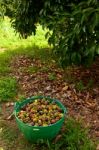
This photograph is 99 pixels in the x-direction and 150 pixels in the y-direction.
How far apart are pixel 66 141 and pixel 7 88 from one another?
150 cm

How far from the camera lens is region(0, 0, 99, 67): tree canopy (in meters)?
3.70

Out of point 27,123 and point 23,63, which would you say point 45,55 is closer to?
point 23,63

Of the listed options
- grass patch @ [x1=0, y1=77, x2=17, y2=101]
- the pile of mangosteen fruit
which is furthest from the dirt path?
the pile of mangosteen fruit

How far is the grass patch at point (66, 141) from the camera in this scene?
12.1ft

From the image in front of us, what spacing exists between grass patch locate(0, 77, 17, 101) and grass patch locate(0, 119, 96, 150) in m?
0.74

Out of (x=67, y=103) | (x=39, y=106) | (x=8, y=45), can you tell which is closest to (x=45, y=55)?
(x=8, y=45)

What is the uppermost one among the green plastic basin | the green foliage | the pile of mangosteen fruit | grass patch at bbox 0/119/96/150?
the green foliage

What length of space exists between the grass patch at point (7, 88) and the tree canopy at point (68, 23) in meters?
0.92

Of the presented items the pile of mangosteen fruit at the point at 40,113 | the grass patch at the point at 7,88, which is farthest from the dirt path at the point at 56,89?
the pile of mangosteen fruit at the point at 40,113

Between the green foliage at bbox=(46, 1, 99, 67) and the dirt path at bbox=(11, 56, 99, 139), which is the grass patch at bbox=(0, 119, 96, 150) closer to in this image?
the dirt path at bbox=(11, 56, 99, 139)

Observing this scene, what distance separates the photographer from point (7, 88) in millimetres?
4832

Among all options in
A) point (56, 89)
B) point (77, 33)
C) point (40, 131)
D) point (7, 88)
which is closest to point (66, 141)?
point (40, 131)

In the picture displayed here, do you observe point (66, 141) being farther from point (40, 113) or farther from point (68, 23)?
point (68, 23)

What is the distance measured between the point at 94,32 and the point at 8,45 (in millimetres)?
3151
